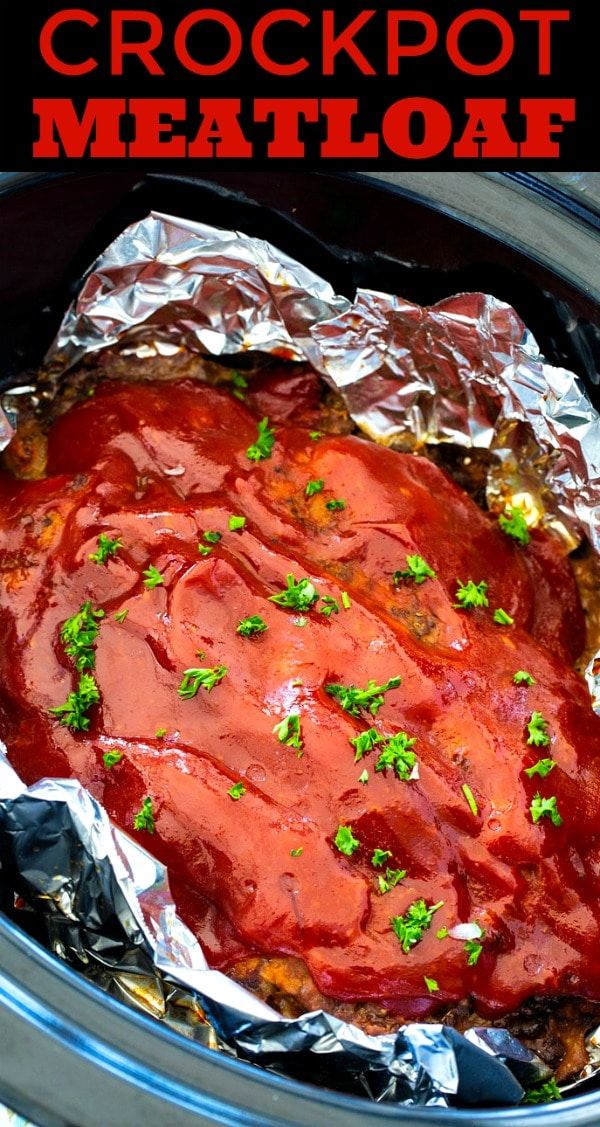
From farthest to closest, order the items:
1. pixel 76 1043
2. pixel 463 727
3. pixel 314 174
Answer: pixel 314 174 < pixel 463 727 < pixel 76 1043

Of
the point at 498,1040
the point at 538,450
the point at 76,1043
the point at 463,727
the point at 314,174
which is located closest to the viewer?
the point at 76,1043

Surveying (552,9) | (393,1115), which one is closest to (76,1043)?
(393,1115)

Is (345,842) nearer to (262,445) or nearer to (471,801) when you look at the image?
(471,801)

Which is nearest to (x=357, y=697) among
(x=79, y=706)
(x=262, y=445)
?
(x=79, y=706)

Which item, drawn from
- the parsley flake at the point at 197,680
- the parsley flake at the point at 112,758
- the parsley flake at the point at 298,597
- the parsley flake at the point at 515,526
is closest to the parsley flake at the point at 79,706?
the parsley flake at the point at 112,758

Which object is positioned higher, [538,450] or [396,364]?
[396,364]

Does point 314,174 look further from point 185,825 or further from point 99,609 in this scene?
point 185,825

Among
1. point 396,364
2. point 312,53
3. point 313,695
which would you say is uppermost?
point 312,53
